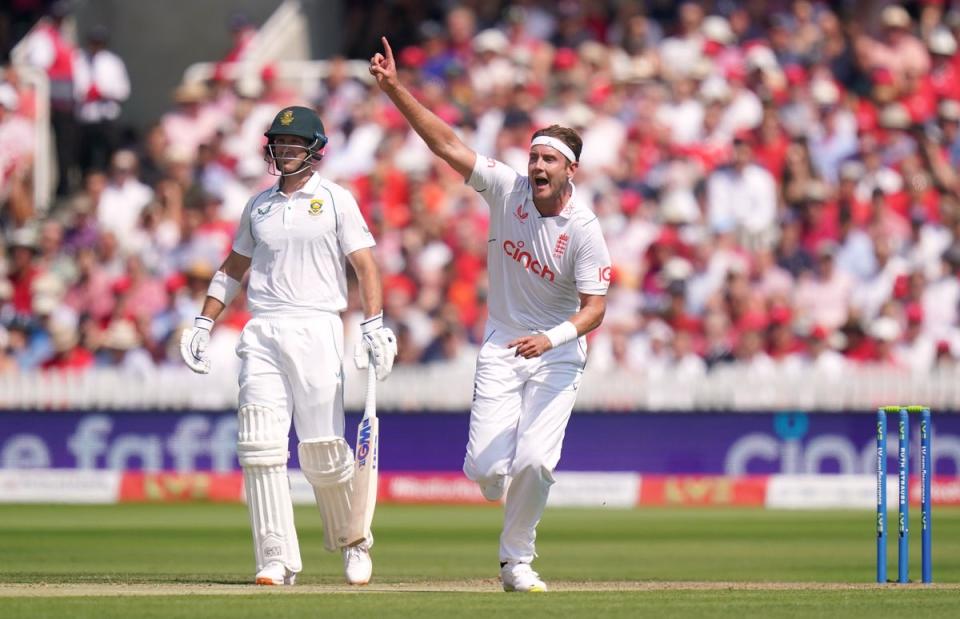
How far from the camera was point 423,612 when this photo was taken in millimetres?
7488

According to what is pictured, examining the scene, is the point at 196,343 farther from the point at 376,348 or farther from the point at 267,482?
the point at 376,348

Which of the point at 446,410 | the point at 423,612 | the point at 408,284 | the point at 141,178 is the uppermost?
the point at 141,178

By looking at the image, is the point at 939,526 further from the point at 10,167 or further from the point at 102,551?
the point at 10,167

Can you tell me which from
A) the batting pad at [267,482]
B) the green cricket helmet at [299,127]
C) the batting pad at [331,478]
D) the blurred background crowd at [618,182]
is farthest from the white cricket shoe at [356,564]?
the blurred background crowd at [618,182]

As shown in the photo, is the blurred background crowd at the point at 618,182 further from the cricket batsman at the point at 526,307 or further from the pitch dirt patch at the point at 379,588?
the cricket batsman at the point at 526,307

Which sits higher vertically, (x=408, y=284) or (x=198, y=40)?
(x=198, y=40)

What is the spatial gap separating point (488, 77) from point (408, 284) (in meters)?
2.87

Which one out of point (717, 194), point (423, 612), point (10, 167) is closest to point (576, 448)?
point (717, 194)

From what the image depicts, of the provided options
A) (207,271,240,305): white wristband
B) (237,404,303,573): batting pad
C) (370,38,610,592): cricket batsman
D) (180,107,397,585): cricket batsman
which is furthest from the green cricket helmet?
(237,404,303,573): batting pad

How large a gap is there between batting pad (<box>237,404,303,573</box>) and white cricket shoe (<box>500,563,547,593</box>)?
971mm

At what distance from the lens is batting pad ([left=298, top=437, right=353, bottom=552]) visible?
8.95 m

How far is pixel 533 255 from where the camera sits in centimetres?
875

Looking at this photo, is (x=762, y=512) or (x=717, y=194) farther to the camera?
(x=717, y=194)

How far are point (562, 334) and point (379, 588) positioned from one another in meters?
1.49
